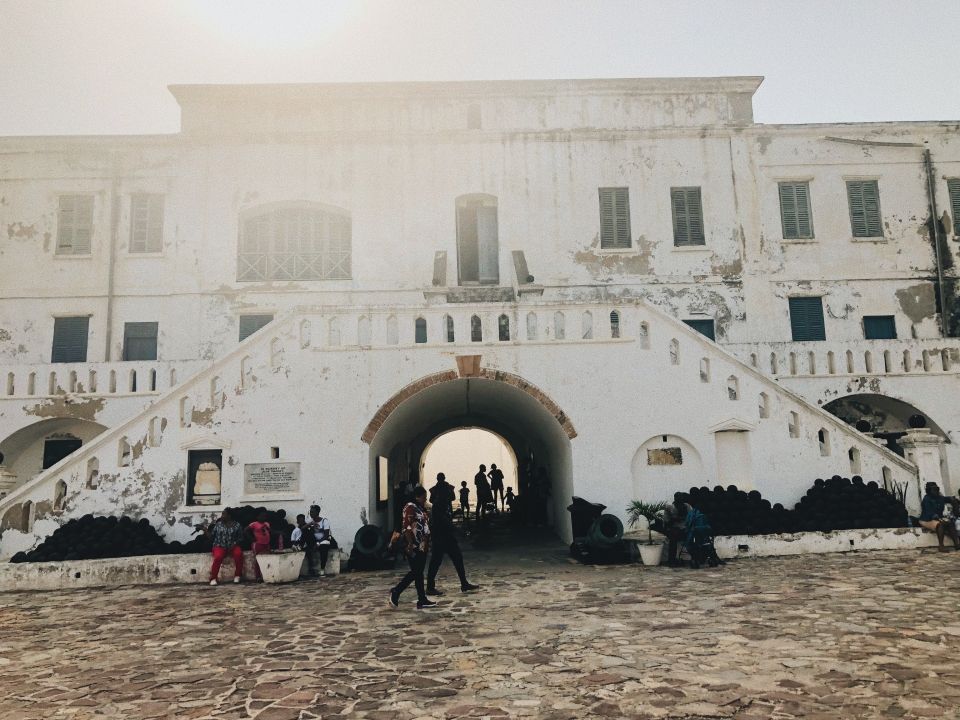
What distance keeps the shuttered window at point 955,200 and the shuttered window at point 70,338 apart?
26725 millimetres

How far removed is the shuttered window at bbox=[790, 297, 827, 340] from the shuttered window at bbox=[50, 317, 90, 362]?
2120 cm

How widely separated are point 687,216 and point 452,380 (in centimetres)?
1089

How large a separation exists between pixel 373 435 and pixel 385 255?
8163mm

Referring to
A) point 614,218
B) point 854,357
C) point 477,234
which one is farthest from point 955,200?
point 477,234

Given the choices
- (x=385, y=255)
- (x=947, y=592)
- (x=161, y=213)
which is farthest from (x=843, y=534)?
(x=161, y=213)

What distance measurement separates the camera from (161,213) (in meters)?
21.6

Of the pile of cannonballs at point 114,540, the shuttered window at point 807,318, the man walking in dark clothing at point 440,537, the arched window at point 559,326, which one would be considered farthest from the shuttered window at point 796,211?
the pile of cannonballs at point 114,540

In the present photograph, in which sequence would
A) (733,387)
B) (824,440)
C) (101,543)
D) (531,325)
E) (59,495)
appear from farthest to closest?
(531,325) → (733,387) → (824,440) → (59,495) → (101,543)

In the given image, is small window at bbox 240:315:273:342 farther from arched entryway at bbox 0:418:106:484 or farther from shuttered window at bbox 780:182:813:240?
shuttered window at bbox 780:182:813:240

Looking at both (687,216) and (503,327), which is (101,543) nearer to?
(503,327)

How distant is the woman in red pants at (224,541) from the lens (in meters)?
12.8

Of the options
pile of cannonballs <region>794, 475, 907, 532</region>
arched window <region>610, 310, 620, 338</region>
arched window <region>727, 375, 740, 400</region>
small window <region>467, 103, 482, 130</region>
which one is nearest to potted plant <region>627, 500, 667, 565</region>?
arched window <region>727, 375, 740, 400</region>

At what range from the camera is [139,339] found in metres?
21.0

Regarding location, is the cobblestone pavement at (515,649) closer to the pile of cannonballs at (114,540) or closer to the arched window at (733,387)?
the pile of cannonballs at (114,540)
